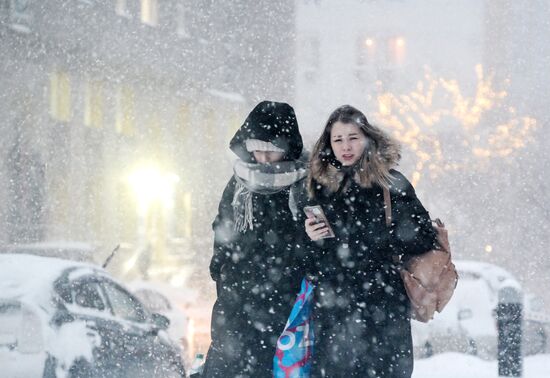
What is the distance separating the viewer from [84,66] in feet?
87.7

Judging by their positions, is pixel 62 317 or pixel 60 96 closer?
pixel 62 317

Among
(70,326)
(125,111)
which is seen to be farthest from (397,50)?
(70,326)

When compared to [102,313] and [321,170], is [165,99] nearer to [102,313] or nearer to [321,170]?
[102,313]

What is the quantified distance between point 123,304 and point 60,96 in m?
19.4

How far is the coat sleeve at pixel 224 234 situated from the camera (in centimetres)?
423

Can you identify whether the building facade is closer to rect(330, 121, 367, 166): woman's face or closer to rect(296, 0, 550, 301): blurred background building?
rect(296, 0, 550, 301): blurred background building

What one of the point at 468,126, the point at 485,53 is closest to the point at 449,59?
the point at 485,53

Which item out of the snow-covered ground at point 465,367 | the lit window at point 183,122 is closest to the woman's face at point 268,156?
the snow-covered ground at point 465,367

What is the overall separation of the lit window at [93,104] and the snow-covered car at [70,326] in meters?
20.2

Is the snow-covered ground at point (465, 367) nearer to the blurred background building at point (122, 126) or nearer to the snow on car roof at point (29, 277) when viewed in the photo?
the snow on car roof at point (29, 277)

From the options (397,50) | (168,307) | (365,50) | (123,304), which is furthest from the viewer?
(365,50)

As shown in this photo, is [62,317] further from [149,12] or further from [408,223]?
[149,12]

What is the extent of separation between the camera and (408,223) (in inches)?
158

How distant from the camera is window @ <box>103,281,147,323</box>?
707 centimetres
